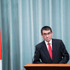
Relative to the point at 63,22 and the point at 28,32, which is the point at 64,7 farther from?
the point at 28,32

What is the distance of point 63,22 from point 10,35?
1.16 meters

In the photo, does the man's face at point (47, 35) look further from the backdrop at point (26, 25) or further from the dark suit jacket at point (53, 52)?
the backdrop at point (26, 25)

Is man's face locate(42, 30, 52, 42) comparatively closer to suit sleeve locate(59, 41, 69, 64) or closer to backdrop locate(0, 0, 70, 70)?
suit sleeve locate(59, 41, 69, 64)

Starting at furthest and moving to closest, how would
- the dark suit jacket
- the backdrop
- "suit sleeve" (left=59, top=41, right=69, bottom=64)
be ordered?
the backdrop, the dark suit jacket, "suit sleeve" (left=59, top=41, right=69, bottom=64)

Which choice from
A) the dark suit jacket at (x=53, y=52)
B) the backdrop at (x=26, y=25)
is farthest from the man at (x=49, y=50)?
the backdrop at (x=26, y=25)

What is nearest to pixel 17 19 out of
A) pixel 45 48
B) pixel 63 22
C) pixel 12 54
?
pixel 12 54

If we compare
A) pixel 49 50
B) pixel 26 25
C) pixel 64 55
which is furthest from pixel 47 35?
pixel 26 25

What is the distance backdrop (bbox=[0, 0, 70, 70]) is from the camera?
311 centimetres

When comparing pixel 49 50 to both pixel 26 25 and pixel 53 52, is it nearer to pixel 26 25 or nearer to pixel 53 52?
pixel 53 52

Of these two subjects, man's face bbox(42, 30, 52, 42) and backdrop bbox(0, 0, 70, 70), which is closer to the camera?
man's face bbox(42, 30, 52, 42)

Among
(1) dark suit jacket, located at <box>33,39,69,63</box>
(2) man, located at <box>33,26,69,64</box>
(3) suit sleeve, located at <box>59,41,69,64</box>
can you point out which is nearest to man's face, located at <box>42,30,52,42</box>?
(2) man, located at <box>33,26,69,64</box>

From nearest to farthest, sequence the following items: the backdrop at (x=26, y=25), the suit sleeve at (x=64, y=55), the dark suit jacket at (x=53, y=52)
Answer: the suit sleeve at (x=64, y=55)
the dark suit jacket at (x=53, y=52)
the backdrop at (x=26, y=25)

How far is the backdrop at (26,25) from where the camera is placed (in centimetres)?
311

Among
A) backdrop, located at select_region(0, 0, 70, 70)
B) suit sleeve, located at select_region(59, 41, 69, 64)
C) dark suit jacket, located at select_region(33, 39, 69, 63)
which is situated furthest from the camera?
backdrop, located at select_region(0, 0, 70, 70)
